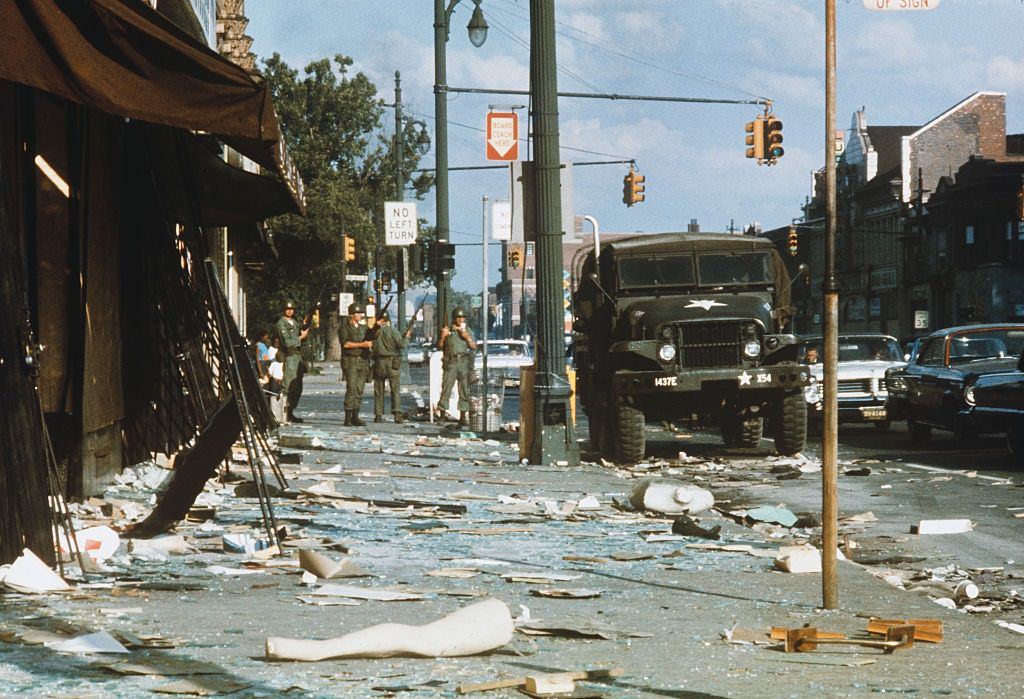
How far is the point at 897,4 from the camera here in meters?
6.70

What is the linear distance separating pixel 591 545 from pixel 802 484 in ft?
19.4

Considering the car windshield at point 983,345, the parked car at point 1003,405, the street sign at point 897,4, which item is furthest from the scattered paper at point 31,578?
the car windshield at point 983,345

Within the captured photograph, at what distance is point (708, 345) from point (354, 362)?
939cm

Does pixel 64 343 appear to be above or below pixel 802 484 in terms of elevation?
above

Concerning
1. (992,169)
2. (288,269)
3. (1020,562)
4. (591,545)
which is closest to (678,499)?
(591,545)

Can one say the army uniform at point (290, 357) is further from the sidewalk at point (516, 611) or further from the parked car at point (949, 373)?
the sidewalk at point (516, 611)

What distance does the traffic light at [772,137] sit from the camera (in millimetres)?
32156

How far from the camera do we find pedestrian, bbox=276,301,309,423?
85.8 feet

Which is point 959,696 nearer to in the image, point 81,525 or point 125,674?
point 125,674

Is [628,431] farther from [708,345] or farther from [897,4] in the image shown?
[897,4]

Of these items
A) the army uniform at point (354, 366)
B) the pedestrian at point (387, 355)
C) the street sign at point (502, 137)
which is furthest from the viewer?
the pedestrian at point (387, 355)

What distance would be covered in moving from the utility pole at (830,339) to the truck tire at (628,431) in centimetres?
1078

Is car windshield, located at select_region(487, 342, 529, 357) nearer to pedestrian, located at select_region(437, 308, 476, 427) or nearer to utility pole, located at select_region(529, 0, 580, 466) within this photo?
pedestrian, located at select_region(437, 308, 476, 427)

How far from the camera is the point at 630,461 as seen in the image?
18078mm
